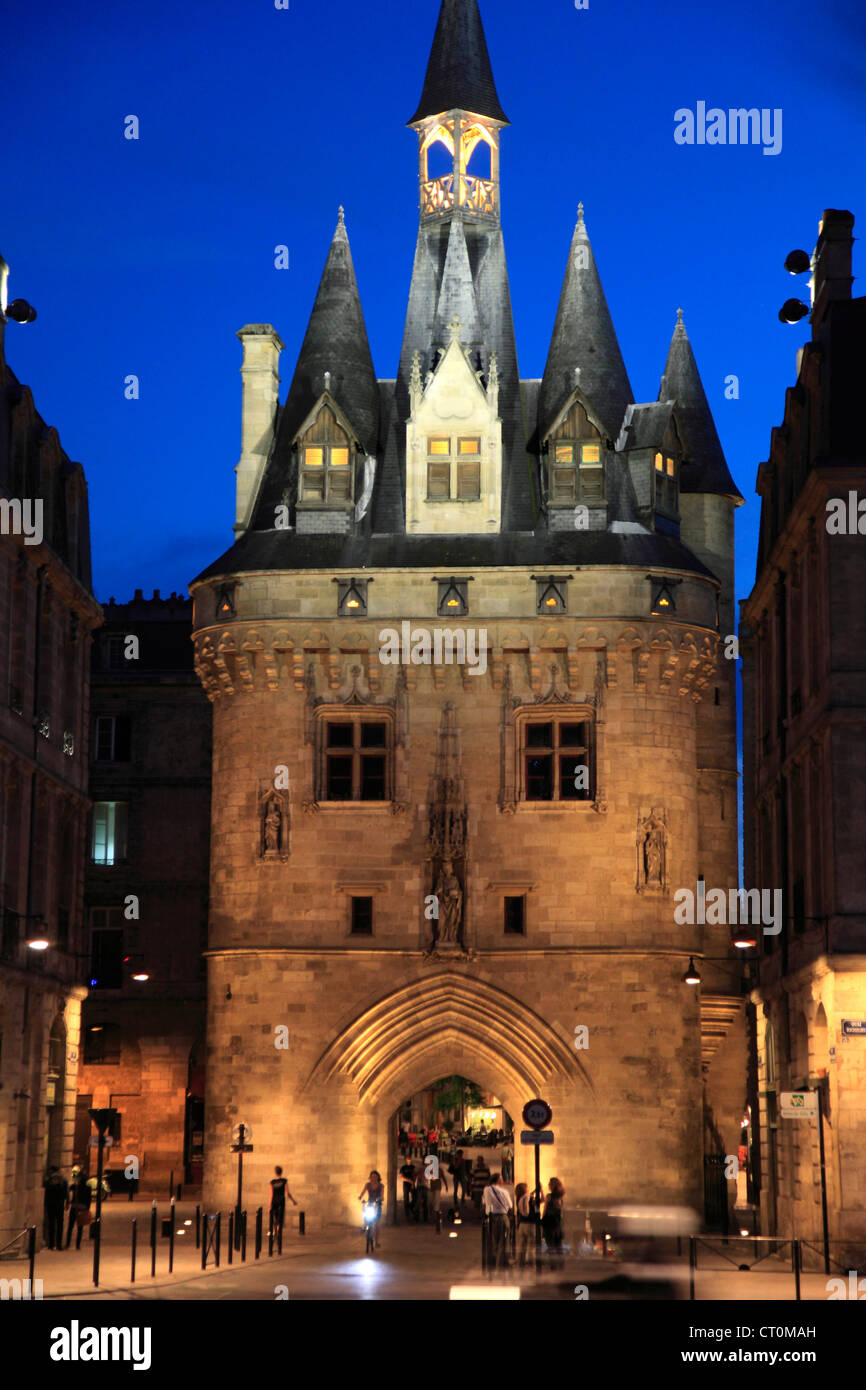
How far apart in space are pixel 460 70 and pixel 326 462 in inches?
407

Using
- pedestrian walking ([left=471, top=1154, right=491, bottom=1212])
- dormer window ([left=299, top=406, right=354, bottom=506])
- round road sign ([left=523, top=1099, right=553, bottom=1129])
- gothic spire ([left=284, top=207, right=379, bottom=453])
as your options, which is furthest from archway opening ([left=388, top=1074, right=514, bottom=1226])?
gothic spire ([left=284, top=207, right=379, bottom=453])

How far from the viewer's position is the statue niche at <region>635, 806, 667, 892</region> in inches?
1652

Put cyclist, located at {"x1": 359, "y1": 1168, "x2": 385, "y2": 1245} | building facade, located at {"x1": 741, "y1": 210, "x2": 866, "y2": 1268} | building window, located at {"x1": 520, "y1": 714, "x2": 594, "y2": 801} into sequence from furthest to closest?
building window, located at {"x1": 520, "y1": 714, "x2": 594, "y2": 801}
cyclist, located at {"x1": 359, "y1": 1168, "x2": 385, "y2": 1245}
building facade, located at {"x1": 741, "y1": 210, "x2": 866, "y2": 1268}

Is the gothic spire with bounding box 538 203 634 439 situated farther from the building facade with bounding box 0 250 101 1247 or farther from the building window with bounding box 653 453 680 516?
the building facade with bounding box 0 250 101 1247

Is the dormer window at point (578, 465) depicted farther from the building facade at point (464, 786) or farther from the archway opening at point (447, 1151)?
the archway opening at point (447, 1151)

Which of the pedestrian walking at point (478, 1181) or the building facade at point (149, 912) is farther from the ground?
the building facade at point (149, 912)

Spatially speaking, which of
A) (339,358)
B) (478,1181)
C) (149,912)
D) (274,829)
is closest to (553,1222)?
(274,829)

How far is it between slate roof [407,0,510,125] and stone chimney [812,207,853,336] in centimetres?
1319

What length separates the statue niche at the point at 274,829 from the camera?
42594 millimetres

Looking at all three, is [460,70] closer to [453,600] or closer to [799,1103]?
[453,600]

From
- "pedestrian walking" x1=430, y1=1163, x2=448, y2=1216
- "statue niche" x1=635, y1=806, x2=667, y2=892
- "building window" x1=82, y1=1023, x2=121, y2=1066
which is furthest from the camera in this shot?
"building window" x1=82, y1=1023, x2=121, y2=1066

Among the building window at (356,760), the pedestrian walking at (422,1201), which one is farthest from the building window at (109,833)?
the pedestrian walking at (422,1201)

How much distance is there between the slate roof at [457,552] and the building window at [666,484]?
4.12 ft

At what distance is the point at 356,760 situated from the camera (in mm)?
42938
